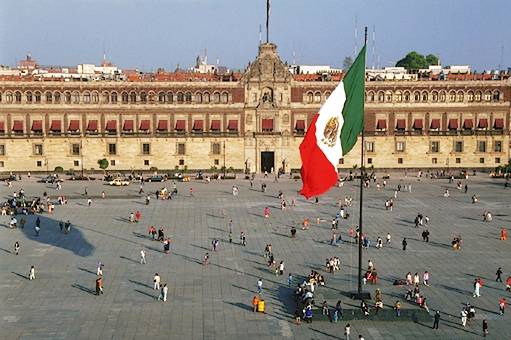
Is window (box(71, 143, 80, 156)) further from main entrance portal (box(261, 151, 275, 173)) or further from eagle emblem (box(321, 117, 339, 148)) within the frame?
eagle emblem (box(321, 117, 339, 148))

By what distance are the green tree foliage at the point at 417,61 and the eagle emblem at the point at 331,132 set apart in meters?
119

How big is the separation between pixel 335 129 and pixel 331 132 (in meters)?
0.25

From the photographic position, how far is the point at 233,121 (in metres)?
87.9

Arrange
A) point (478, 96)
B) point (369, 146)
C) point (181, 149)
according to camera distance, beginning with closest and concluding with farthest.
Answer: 1. point (181, 149)
2. point (369, 146)
3. point (478, 96)

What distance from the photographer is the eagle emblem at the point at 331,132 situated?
3125cm

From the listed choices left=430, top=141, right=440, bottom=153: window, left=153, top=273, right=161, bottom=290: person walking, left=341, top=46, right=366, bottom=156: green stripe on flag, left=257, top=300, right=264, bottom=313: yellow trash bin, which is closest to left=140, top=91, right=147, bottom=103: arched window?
left=430, top=141, right=440, bottom=153: window

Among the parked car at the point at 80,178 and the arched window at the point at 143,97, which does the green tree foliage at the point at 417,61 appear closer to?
the arched window at the point at 143,97

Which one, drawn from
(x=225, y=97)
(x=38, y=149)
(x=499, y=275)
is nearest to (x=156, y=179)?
(x=225, y=97)

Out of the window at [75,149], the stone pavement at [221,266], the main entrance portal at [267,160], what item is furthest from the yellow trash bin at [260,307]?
the window at [75,149]

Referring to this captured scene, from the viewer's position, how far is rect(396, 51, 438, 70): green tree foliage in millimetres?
147125

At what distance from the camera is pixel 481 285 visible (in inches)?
1494

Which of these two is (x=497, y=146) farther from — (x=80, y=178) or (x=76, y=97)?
(x=76, y=97)

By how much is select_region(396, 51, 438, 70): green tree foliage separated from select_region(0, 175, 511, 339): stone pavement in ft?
266

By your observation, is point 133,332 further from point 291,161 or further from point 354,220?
point 291,161
